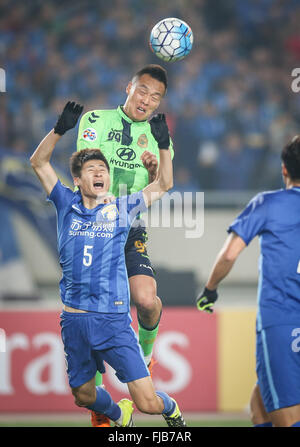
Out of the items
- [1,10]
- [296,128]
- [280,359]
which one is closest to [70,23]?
[1,10]

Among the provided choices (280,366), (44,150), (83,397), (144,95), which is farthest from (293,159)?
(83,397)

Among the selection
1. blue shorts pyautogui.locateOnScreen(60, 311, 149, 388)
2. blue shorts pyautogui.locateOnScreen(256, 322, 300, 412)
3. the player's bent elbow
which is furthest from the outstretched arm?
the player's bent elbow

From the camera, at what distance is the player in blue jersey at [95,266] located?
4594mm

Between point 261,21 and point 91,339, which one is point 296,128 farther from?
point 91,339

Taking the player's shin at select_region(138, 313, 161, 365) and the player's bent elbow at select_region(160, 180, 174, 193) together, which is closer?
the player's bent elbow at select_region(160, 180, 174, 193)

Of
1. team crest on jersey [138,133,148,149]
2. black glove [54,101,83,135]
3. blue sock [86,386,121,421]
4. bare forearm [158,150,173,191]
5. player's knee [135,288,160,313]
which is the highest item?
black glove [54,101,83,135]

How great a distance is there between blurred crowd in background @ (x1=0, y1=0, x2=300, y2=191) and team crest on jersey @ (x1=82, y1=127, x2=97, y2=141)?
401cm

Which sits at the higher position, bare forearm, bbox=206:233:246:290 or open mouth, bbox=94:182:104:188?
open mouth, bbox=94:182:104:188

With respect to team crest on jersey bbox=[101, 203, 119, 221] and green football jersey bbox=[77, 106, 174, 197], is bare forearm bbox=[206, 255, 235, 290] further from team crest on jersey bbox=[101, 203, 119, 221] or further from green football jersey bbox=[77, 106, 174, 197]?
green football jersey bbox=[77, 106, 174, 197]

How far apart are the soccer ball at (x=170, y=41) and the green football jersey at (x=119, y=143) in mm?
577

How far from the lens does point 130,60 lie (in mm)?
10883

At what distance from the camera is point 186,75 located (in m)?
10.7

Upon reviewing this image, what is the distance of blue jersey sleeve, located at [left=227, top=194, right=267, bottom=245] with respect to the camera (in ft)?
13.0

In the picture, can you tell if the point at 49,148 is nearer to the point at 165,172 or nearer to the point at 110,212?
the point at 110,212
